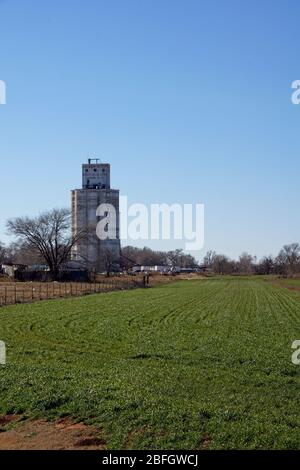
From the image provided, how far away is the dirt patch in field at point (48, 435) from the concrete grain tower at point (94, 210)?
10897cm

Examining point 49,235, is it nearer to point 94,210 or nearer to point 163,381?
point 94,210

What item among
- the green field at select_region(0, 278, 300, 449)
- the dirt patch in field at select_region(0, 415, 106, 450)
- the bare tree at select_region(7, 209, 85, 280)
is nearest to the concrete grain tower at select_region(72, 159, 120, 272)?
the bare tree at select_region(7, 209, 85, 280)

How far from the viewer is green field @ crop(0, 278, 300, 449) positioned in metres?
10.4

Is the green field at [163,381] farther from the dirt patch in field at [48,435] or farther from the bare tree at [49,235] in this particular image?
the bare tree at [49,235]

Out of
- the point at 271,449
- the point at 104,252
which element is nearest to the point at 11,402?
the point at 271,449

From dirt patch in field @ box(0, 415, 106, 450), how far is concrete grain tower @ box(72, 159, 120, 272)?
109m

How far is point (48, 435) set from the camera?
34.7ft

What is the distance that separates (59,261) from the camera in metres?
107

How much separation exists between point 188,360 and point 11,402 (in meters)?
7.15

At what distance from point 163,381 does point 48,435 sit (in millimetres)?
5297
